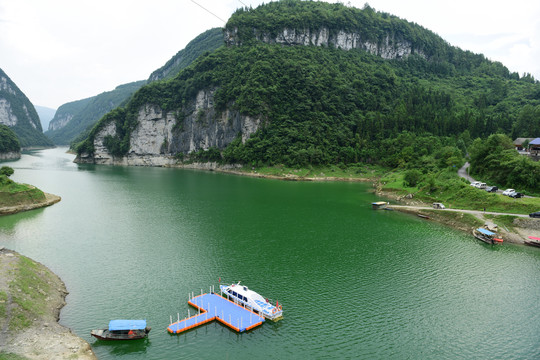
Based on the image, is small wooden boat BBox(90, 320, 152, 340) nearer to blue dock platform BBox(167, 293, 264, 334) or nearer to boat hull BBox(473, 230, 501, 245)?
blue dock platform BBox(167, 293, 264, 334)

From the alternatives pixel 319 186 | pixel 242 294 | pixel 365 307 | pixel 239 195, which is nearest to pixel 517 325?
pixel 365 307

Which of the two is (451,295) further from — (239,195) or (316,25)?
(316,25)

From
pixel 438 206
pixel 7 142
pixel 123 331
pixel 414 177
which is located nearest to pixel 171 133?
pixel 7 142

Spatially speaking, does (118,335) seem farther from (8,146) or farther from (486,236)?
(8,146)

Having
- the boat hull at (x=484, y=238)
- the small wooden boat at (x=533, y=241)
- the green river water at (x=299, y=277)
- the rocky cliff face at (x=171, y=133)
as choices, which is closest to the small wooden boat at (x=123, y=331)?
the green river water at (x=299, y=277)

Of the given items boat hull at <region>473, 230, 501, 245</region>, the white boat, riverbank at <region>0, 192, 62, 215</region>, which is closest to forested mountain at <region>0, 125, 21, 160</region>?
riverbank at <region>0, 192, 62, 215</region>

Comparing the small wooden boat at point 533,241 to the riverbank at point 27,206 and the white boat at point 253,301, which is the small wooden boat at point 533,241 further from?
the riverbank at point 27,206

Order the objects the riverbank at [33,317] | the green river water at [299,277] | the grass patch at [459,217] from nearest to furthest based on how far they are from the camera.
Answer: the riverbank at [33,317]
the green river water at [299,277]
the grass patch at [459,217]
